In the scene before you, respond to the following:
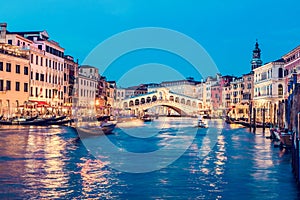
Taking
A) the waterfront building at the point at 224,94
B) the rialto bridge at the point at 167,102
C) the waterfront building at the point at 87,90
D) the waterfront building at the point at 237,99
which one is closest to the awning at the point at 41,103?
the waterfront building at the point at 87,90

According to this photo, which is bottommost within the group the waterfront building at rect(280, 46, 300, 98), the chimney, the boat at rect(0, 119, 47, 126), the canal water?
the canal water

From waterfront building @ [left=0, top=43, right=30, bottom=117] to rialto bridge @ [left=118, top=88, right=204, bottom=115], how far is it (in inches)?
1719

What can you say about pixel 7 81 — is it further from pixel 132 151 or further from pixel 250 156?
pixel 250 156

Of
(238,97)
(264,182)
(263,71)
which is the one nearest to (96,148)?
(264,182)

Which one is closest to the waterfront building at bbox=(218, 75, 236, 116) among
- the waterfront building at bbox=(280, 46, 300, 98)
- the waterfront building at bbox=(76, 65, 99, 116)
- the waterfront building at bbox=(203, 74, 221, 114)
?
the waterfront building at bbox=(203, 74, 221, 114)

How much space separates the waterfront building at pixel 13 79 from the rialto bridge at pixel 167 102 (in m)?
43.7

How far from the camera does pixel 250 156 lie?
18.2m

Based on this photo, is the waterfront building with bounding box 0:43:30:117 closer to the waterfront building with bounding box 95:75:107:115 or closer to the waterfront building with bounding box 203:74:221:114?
the waterfront building with bounding box 95:75:107:115

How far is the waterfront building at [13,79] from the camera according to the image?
127 ft

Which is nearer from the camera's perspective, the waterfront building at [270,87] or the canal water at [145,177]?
the canal water at [145,177]

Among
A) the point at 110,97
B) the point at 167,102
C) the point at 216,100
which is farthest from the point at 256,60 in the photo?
the point at 216,100

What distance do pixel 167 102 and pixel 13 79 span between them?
4649 centimetres

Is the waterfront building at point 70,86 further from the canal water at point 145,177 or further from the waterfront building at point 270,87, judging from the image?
the canal water at point 145,177

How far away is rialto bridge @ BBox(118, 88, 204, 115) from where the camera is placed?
8636 centimetres
